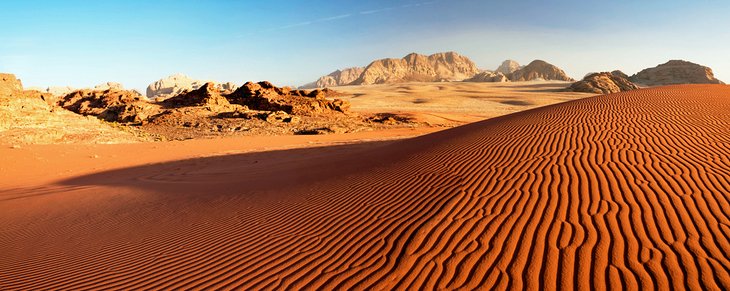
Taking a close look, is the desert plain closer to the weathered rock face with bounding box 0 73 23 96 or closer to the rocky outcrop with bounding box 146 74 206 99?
the weathered rock face with bounding box 0 73 23 96

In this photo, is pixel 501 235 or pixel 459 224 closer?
pixel 501 235

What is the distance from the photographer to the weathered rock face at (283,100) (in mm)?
31719

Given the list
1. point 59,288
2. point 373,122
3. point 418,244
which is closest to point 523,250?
point 418,244

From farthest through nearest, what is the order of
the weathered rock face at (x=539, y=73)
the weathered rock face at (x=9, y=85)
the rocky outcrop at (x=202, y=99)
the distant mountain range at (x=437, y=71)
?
1. the distant mountain range at (x=437, y=71)
2. the weathered rock face at (x=539, y=73)
3. the rocky outcrop at (x=202, y=99)
4. the weathered rock face at (x=9, y=85)

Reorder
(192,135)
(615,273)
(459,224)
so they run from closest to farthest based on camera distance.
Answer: (615,273)
(459,224)
(192,135)

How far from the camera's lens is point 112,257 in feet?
19.5

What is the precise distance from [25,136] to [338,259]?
859 inches

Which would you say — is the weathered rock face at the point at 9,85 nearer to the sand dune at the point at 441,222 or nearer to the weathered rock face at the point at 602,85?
the sand dune at the point at 441,222

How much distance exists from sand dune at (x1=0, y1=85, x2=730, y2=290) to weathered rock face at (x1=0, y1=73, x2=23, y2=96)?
1542cm

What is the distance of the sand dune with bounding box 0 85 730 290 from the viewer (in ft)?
13.1

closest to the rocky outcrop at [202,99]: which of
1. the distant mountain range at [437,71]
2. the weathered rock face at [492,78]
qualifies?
the weathered rock face at [492,78]

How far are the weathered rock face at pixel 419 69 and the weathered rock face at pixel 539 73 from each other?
1135 inches

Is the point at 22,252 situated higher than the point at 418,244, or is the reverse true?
the point at 418,244

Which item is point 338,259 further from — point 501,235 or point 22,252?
point 22,252
